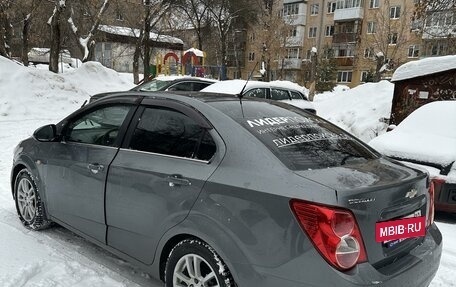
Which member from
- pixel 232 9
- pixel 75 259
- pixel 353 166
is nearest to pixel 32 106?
pixel 75 259

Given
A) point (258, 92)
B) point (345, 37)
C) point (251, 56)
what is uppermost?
point (345, 37)

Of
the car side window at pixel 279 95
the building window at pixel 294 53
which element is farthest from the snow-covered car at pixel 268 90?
the building window at pixel 294 53

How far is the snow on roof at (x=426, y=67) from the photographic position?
335 inches

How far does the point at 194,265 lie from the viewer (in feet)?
8.50

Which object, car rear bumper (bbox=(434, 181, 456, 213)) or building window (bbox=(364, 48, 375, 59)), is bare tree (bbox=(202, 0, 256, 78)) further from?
car rear bumper (bbox=(434, 181, 456, 213))

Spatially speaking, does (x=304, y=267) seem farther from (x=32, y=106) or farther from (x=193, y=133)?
(x=32, y=106)

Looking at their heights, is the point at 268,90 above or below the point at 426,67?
below

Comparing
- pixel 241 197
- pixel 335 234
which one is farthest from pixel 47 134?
pixel 335 234

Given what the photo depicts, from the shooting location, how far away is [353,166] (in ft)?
8.43

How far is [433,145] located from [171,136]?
4039 mm

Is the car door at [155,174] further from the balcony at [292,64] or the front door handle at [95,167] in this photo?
the balcony at [292,64]

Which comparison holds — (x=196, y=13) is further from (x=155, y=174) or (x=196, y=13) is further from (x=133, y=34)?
(x=155, y=174)

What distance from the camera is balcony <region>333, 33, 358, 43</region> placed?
140 feet

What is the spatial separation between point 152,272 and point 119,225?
44 centimetres
